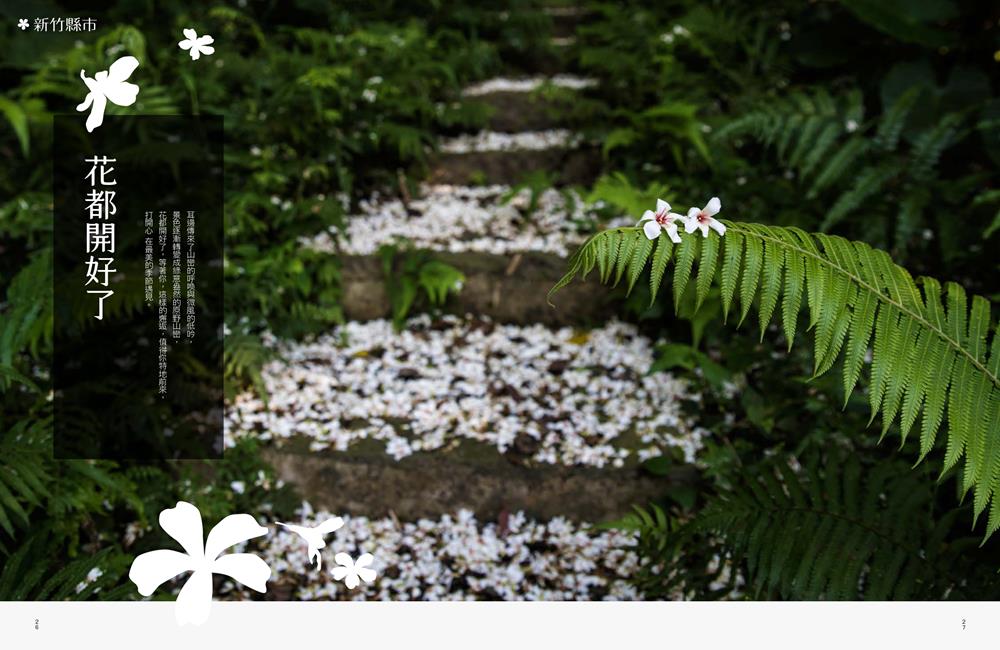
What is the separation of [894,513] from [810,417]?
0.69 metres

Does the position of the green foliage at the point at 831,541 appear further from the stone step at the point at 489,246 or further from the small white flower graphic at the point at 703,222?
the stone step at the point at 489,246

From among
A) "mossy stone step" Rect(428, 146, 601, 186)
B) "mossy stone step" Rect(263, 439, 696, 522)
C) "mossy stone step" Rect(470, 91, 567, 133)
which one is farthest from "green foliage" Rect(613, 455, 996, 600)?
"mossy stone step" Rect(470, 91, 567, 133)

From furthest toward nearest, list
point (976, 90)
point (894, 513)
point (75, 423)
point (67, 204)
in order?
1. point (976, 90)
2. point (67, 204)
3. point (75, 423)
4. point (894, 513)

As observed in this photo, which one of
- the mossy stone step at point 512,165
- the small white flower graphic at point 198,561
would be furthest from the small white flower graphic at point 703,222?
the mossy stone step at point 512,165

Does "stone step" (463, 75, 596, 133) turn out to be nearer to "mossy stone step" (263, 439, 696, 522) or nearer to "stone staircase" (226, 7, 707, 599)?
"stone staircase" (226, 7, 707, 599)

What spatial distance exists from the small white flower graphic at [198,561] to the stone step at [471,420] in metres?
1.42

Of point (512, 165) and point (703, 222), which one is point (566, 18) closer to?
point (512, 165)

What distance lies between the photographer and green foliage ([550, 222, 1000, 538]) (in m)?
1.26

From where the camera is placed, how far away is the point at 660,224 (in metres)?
1.18

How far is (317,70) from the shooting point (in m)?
3.51

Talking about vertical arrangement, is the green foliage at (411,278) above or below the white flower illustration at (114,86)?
below

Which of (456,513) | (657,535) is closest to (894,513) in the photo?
(657,535)

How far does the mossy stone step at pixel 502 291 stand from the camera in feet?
10.6

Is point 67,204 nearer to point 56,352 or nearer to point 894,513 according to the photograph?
point 56,352
